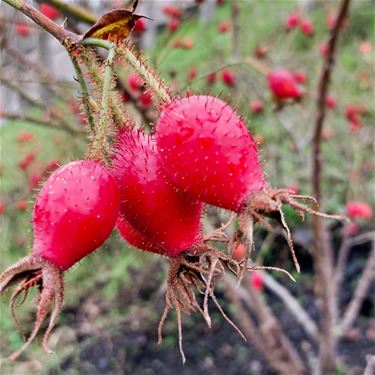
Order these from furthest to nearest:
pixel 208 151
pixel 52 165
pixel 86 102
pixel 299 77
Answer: pixel 299 77
pixel 52 165
pixel 86 102
pixel 208 151

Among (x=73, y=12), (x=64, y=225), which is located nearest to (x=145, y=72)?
(x=64, y=225)

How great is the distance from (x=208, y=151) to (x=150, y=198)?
0.13 m

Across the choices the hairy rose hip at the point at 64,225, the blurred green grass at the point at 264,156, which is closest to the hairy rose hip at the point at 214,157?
the hairy rose hip at the point at 64,225

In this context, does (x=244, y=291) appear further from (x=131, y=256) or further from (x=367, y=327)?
(x=131, y=256)

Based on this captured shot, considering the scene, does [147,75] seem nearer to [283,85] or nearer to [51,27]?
[51,27]

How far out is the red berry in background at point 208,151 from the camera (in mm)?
870

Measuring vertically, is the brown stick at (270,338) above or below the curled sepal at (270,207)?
below

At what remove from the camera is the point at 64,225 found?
886 millimetres

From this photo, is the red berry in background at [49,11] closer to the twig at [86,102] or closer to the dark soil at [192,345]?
the twig at [86,102]

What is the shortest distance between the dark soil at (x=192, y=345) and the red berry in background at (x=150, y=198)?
2471 millimetres

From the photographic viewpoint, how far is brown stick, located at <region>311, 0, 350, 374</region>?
204cm

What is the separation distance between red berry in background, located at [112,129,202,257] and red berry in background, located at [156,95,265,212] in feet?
0.13

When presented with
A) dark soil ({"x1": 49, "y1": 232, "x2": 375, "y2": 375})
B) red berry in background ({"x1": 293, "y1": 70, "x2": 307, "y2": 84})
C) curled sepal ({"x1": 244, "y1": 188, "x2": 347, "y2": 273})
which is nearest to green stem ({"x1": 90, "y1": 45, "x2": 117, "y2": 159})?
curled sepal ({"x1": 244, "y1": 188, "x2": 347, "y2": 273})

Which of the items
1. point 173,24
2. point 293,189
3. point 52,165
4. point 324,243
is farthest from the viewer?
point 173,24
